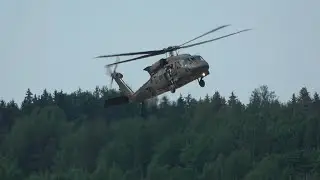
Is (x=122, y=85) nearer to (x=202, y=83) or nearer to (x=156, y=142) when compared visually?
(x=202, y=83)

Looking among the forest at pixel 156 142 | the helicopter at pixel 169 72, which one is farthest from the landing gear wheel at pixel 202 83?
the forest at pixel 156 142

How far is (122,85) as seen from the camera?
74938 millimetres

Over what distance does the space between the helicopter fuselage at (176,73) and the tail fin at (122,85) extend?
359 cm

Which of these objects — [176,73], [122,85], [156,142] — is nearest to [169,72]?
[176,73]

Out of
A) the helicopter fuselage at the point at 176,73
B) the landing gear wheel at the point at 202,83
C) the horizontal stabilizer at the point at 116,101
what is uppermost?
the helicopter fuselage at the point at 176,73

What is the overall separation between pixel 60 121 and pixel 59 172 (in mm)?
4891

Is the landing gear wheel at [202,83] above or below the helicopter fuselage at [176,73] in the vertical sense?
below

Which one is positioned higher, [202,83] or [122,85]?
[122,85]

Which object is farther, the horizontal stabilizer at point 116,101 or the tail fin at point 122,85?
the tail fin at point 122,85

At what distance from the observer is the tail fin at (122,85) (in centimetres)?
7239

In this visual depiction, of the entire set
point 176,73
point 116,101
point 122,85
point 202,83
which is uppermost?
point 122,85

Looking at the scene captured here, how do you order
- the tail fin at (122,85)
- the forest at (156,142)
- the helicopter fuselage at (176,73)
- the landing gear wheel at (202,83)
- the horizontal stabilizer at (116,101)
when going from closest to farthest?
the landing gear wheel at (202,83)
the helicopter fuselage at (176,73)
the horizontal stabilizer at (116,101)
the tail fin at (122,85)
the forest at (156,142)

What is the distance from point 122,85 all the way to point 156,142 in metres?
43.0

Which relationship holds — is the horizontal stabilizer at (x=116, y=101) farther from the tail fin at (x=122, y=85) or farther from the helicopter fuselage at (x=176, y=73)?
the tail fin at (x=122, y=85)
